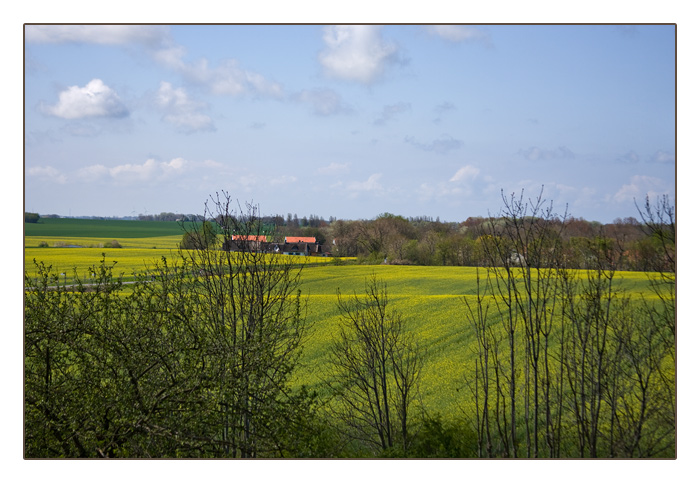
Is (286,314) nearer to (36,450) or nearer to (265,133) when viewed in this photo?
(265,133)

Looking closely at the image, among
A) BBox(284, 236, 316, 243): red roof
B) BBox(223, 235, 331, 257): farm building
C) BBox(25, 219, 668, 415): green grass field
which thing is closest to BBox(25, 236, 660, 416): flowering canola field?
BBox(25, 219, 668, 415): green grass field

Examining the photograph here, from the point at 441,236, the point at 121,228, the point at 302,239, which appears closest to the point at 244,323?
the point at 302,239

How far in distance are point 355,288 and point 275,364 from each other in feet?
6.00

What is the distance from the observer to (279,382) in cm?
415

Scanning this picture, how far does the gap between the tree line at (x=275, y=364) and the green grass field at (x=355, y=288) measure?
0.18 m

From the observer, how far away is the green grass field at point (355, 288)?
4.46 metres

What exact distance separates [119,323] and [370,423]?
241 centimetres

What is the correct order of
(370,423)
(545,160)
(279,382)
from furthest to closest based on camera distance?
(370,423) → (545,160) → (279,382)

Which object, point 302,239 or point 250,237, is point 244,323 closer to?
point 250,237

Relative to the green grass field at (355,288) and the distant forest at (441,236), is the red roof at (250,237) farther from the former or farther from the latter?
Result: the green grass field at (355,288)

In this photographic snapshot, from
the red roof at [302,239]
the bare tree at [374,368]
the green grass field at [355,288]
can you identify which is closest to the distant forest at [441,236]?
the red roof at [302,239]

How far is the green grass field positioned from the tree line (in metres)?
0.18

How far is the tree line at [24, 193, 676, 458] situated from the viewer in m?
3.91
